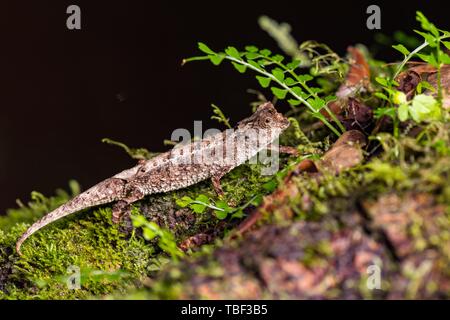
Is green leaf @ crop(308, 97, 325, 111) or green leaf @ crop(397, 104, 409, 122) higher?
green leaf @ crop(308, 97, 325, 111)

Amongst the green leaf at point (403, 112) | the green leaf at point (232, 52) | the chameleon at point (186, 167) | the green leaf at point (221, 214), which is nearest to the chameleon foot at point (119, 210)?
the chameleon at point (186, 167)

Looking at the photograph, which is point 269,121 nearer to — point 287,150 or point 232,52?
point 287,150

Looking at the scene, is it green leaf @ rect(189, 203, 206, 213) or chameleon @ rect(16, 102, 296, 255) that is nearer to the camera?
green leaf @ rect(189, 203, 206, 213)

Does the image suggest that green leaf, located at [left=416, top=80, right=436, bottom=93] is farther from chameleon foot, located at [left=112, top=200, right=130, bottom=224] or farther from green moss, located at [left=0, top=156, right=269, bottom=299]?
chameleon foot, located at [left=112, top=200, right=130, bottom=224]

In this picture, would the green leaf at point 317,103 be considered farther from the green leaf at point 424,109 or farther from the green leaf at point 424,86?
the green leaf at point 424,109

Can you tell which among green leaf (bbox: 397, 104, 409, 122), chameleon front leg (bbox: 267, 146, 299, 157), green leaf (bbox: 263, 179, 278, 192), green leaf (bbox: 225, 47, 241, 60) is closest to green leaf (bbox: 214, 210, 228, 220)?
green leaf (bbox: 263, 179, 278, 192)
